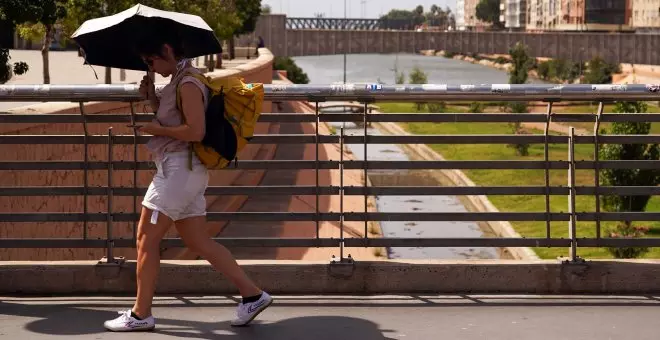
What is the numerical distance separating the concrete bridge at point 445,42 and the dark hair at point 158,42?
134 metres

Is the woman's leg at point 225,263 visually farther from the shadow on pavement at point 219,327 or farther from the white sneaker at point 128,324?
the white sneaker at point 128,324

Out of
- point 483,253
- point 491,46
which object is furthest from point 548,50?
point 483,253

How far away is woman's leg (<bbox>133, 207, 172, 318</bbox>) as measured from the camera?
727cm

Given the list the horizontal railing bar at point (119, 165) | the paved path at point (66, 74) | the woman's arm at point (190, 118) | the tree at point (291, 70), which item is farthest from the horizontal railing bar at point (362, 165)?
the tree at point (291, 70)

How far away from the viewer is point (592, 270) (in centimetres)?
864

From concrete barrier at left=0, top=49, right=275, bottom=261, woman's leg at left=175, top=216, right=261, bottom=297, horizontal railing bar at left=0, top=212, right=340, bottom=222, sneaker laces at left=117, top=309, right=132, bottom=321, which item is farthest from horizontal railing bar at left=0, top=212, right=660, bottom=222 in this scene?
concrete barrier at left=0, top=49, right=275, bottom=261

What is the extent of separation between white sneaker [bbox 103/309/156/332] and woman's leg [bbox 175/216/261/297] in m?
0.45

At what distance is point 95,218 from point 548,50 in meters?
139

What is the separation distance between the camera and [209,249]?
24.4ft

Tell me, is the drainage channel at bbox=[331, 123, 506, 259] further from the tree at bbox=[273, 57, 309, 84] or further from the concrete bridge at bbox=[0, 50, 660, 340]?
the tree at bbox=[273, 57, 309, 84]

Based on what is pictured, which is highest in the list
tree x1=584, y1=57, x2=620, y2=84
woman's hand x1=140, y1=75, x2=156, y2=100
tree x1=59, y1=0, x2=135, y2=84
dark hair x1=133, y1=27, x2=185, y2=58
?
tree x1=59, y1=0, x2=135, y2=84

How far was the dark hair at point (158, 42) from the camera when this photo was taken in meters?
7.18

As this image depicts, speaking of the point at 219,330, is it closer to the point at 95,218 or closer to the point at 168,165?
the point at 168,165

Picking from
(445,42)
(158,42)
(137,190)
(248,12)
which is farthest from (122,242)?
(445,42)
